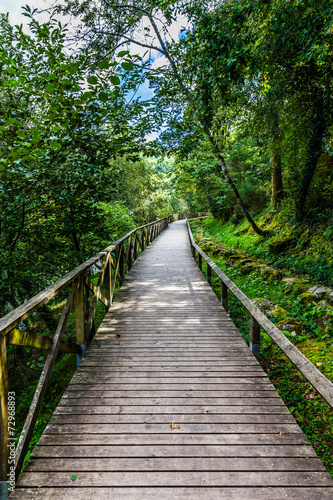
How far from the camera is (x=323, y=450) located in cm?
234

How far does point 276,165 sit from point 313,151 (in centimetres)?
192

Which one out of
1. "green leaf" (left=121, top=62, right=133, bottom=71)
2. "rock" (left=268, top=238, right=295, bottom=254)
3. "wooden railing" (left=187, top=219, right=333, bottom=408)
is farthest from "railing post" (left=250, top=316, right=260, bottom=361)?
"rock" (left=268, top=238, right=295, bottom=254)

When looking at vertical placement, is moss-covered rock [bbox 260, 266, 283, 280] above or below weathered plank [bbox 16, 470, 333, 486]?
below

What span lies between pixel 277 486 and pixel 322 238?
5694 mm

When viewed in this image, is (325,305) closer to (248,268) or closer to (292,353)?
(248,268)

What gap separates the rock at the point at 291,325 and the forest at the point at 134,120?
255 mm

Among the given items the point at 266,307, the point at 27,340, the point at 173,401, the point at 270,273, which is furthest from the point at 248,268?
the point at 27,340

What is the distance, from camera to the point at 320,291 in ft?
15.9

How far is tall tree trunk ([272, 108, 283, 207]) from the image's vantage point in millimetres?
6980

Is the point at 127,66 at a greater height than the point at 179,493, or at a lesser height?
greater

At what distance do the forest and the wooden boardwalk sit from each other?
867mm

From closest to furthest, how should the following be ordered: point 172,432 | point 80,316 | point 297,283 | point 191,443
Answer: point 191,443, point 172,432, point 80,316, point 297,283

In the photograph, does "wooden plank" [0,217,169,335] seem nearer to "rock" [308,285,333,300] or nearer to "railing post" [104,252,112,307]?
"railing post" [104,252,112,307]

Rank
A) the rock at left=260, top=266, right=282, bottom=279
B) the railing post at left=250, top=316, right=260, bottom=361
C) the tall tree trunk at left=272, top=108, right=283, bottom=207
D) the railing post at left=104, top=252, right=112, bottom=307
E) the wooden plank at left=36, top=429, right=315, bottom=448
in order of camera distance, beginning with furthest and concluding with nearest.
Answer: the tall tree trunk at left=272, top=108, right=283, bottom=207 < the rock at left=260, top=266, right=282, bottom=279 < the railing post at left=104, top=252, right=112, bottom=307 < the railing post at left=250, top=316, right=260, bottom=361 < the wooden plank at left=36, top=429, right=315, bottom=448
